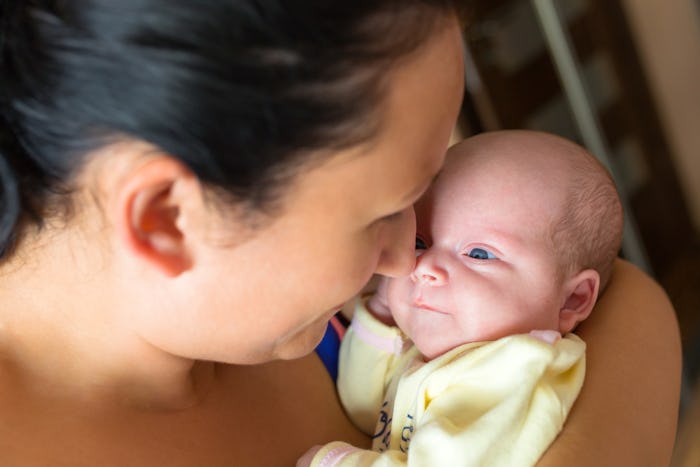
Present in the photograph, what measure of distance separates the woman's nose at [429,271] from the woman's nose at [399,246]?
0.42 feet

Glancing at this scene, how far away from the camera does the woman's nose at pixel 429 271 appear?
3.66 feet

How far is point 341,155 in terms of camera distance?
2.47 feet

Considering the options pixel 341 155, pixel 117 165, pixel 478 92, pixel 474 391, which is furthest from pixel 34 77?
pixel 478 92

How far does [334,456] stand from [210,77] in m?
0.53

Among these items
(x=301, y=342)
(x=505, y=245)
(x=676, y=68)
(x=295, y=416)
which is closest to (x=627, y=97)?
(x=676, y=68)

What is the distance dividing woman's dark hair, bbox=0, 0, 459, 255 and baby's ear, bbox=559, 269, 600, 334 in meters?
0.53

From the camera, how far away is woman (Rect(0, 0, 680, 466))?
A: 2.26 ft

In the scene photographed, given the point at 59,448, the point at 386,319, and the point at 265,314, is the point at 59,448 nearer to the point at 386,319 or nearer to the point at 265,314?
the point at 265,314

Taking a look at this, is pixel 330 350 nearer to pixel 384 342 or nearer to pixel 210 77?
pixel 384 342

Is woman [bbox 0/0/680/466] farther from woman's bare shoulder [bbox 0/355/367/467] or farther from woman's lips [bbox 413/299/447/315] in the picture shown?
woman's lips [bbox 413/299/447/315]

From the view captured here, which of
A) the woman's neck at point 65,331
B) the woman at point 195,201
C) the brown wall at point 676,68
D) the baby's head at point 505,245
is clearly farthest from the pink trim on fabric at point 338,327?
the brown wall at point 676,68

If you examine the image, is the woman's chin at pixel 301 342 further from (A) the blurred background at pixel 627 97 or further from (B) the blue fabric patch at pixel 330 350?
(A) the blurred background at pixel 627 97

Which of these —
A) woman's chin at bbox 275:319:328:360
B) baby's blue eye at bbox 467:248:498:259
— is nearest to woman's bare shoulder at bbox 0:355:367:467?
woman's chin at bbox 275:319:328:360

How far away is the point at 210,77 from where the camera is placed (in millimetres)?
680
